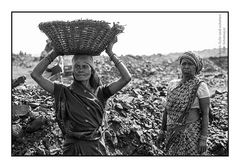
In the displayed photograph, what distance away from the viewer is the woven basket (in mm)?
3029

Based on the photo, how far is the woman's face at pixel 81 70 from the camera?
3170mm

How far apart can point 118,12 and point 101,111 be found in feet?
5.33

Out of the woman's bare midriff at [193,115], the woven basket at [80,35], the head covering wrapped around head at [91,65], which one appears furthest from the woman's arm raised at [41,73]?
the woman's bare midriff at [193,115]

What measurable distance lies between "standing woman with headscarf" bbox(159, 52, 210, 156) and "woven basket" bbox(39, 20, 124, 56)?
30.9 inches

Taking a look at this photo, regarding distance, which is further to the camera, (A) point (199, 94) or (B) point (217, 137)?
(B) point (217, 137)

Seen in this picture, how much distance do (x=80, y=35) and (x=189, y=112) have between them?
4.09ft

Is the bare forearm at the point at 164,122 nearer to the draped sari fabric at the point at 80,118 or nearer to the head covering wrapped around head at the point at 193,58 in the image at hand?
the head covering wrapped around head at the point at 193,58

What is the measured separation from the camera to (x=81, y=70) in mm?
3168

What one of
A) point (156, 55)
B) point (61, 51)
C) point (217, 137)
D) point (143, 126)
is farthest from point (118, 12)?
point (156, 55)

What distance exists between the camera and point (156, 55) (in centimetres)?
1711

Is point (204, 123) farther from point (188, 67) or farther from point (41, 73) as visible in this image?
point (41, 73)

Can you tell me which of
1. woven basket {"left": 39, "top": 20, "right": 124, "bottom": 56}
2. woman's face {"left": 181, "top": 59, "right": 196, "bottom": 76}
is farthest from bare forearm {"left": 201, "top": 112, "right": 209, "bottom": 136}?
woven basket {"left": 39, "top": 20, "right": 124, "bottom": 56}

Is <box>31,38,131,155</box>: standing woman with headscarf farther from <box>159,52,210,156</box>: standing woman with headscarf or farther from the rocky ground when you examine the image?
the rocky ground

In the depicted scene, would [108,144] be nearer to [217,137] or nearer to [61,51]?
[217,137]
